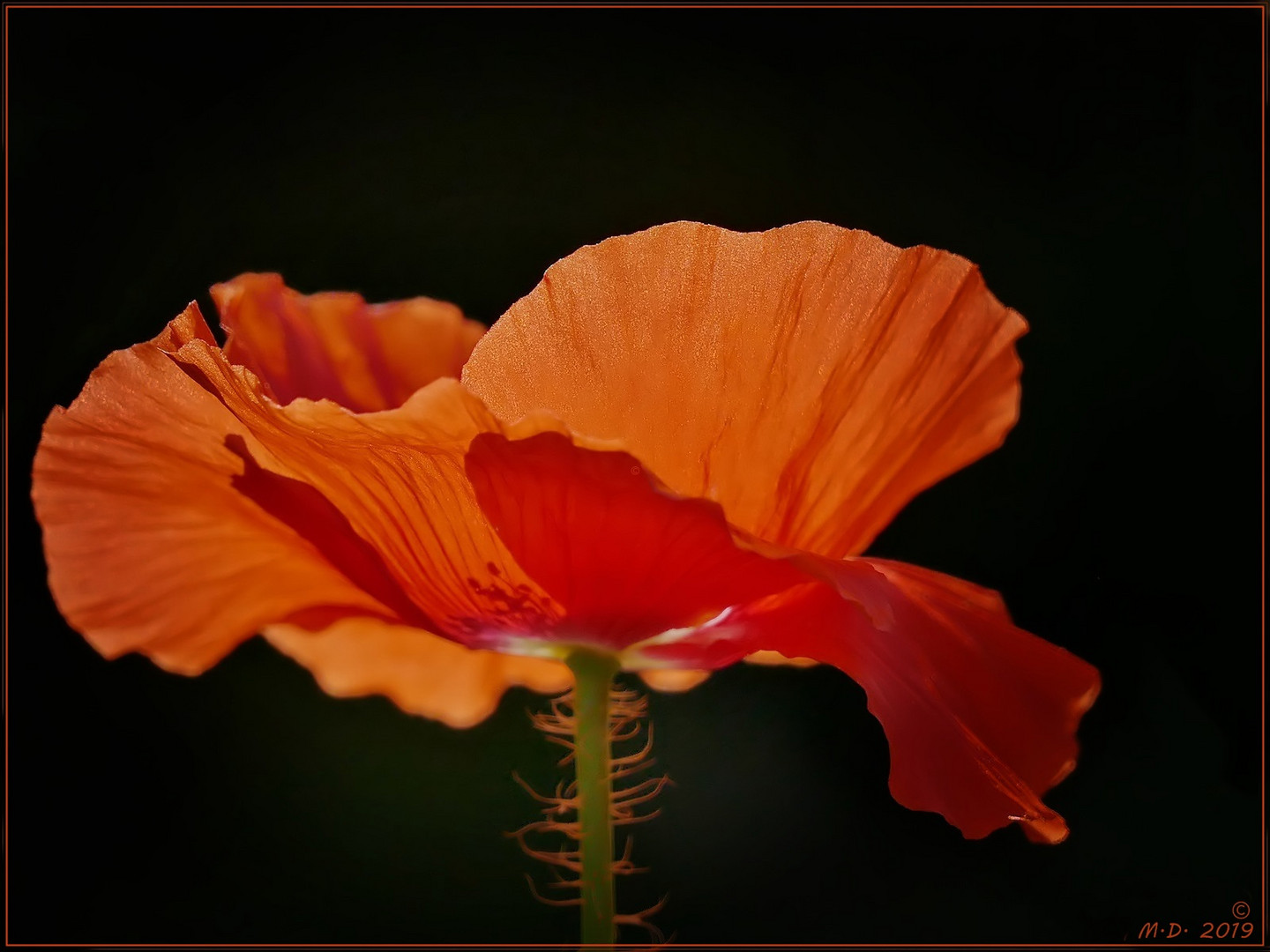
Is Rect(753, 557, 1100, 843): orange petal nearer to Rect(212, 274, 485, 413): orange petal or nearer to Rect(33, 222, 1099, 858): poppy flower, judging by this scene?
Rect(33, 222, 1099, 858): poppy flower

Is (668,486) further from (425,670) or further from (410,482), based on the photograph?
(425,670)

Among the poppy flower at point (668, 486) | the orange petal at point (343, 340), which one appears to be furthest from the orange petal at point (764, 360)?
the orange petal at point (343, 340)

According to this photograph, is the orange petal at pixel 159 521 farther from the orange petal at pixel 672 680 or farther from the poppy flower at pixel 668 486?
the orange petal at pixel 672 680

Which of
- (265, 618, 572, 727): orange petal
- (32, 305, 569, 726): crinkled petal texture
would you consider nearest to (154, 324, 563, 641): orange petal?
(32, 305, 569, 726): crinkled petal texture

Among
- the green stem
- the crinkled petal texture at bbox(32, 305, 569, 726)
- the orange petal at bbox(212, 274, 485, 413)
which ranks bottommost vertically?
the green stem

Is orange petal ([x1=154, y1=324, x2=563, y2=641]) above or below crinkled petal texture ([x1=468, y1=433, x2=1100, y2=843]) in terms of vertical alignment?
above

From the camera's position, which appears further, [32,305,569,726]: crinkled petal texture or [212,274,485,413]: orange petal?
[212,274,485,413]: orange petal

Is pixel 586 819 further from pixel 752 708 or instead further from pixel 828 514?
pixel 752 708
